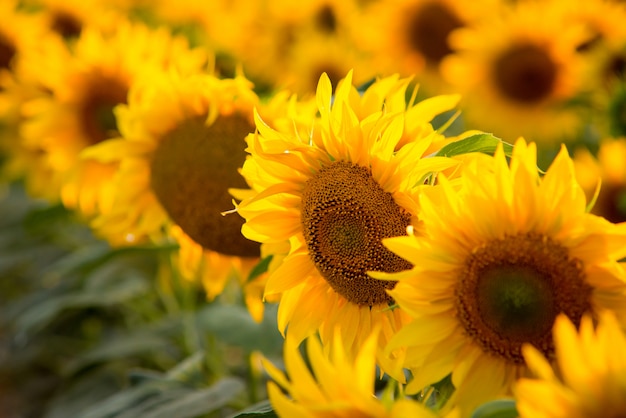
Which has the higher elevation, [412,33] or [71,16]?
[412,33]

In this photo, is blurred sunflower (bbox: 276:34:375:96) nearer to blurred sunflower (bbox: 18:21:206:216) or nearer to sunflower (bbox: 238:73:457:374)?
blurred sunflower (bbox: 18:21:206:216)

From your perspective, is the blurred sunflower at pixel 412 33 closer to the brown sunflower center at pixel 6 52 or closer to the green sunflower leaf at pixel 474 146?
the brown sunflower center at pixel 6 52

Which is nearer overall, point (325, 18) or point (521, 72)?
point (521, 72)

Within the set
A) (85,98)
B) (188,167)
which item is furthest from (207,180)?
(85,98)

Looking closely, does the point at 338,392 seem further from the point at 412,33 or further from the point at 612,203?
the point at 412,33

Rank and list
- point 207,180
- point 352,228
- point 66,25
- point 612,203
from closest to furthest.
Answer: point 352,228
point 207,180
point 612,203
point 66,25

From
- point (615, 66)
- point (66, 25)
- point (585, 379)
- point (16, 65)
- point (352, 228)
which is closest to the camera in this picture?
point (585, 379)

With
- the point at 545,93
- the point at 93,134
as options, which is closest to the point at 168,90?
the point at 93,134
